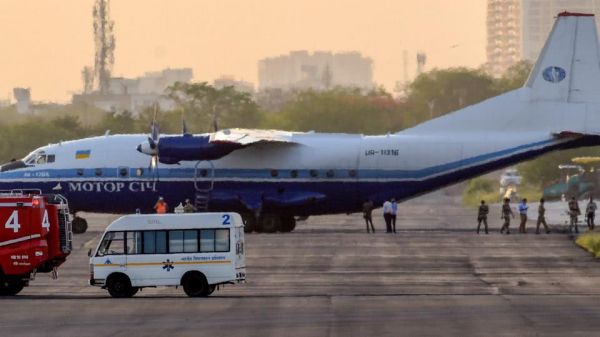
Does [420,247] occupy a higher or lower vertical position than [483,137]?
lower

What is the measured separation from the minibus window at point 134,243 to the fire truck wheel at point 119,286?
70cm

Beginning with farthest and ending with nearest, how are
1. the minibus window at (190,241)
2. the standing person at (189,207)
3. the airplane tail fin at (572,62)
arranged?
the airplane tail fin at (572,62) → the standing person at (189,207) → the minibus window at (190,241)

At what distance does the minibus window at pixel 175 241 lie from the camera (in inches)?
1549

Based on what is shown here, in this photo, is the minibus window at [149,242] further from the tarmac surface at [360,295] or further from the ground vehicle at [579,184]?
the ground vehicle at [579,184]

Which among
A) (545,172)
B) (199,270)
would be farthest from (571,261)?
(545,172)

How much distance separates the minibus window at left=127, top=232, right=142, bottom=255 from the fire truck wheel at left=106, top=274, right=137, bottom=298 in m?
0.70

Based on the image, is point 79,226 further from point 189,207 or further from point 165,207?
point 189,207

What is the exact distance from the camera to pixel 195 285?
130ft

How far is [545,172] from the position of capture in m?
125

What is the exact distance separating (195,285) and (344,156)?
81.9ft

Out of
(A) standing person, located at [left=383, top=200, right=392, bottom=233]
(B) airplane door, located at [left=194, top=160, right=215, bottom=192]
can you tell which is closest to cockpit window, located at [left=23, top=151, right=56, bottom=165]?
(B) airplane door, located at [left=194, top=160, right=215, bottom=192]

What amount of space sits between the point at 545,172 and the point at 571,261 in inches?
2909

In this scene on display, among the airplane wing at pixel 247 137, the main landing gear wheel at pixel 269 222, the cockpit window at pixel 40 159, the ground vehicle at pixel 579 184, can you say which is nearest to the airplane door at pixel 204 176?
the airplane wing at pixel 247 137

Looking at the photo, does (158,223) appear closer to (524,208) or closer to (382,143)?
(382,143)
